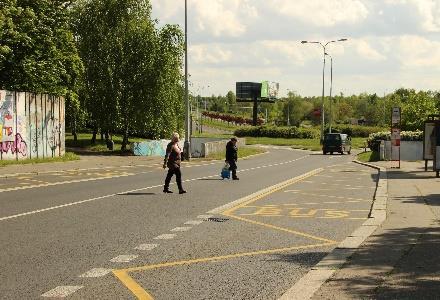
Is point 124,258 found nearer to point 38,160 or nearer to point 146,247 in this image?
point 146,247

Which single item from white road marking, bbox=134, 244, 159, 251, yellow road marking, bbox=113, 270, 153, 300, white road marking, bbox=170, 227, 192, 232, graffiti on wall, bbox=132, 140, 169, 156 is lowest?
graffiti on wall, bbox=132, 140, 169, 156

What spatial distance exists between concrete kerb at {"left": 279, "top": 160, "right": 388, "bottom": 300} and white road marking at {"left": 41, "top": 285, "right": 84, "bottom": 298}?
2089mm

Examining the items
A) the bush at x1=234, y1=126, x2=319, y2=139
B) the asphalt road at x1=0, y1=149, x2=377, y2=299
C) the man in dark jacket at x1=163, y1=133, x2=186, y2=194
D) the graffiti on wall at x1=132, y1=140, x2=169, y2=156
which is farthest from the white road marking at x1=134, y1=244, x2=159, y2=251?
the bush at x1=234, y1=126, x2=319, y2=139

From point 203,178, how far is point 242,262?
713 inches

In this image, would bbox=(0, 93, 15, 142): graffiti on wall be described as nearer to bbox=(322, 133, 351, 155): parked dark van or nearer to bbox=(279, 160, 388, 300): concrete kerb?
bbox=(279, 160, 388, 300): concrete kerb

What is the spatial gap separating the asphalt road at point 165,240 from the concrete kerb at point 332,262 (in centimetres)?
17

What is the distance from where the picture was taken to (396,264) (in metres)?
8.25

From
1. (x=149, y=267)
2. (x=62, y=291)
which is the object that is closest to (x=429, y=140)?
(x=149, y=267)

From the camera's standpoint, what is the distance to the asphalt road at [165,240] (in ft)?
23.9

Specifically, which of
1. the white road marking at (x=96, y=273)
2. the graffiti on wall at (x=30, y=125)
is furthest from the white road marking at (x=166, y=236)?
the graffiti on wall at (x=30, y=125)

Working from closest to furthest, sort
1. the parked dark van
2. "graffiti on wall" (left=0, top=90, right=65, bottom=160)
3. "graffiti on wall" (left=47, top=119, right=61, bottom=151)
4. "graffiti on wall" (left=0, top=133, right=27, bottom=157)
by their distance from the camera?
"graffiti on wall" (left=0, top=133, right=27, bottom=157), "graffiti on wall" (left=0, top=90, right=65, bottom=160), "graffiti on wall" (left=47, top=119, right=61, bottom=151), the parked dark van

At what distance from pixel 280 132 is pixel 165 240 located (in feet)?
325

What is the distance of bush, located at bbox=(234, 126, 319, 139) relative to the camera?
106688mm

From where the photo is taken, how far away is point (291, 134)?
354ft
